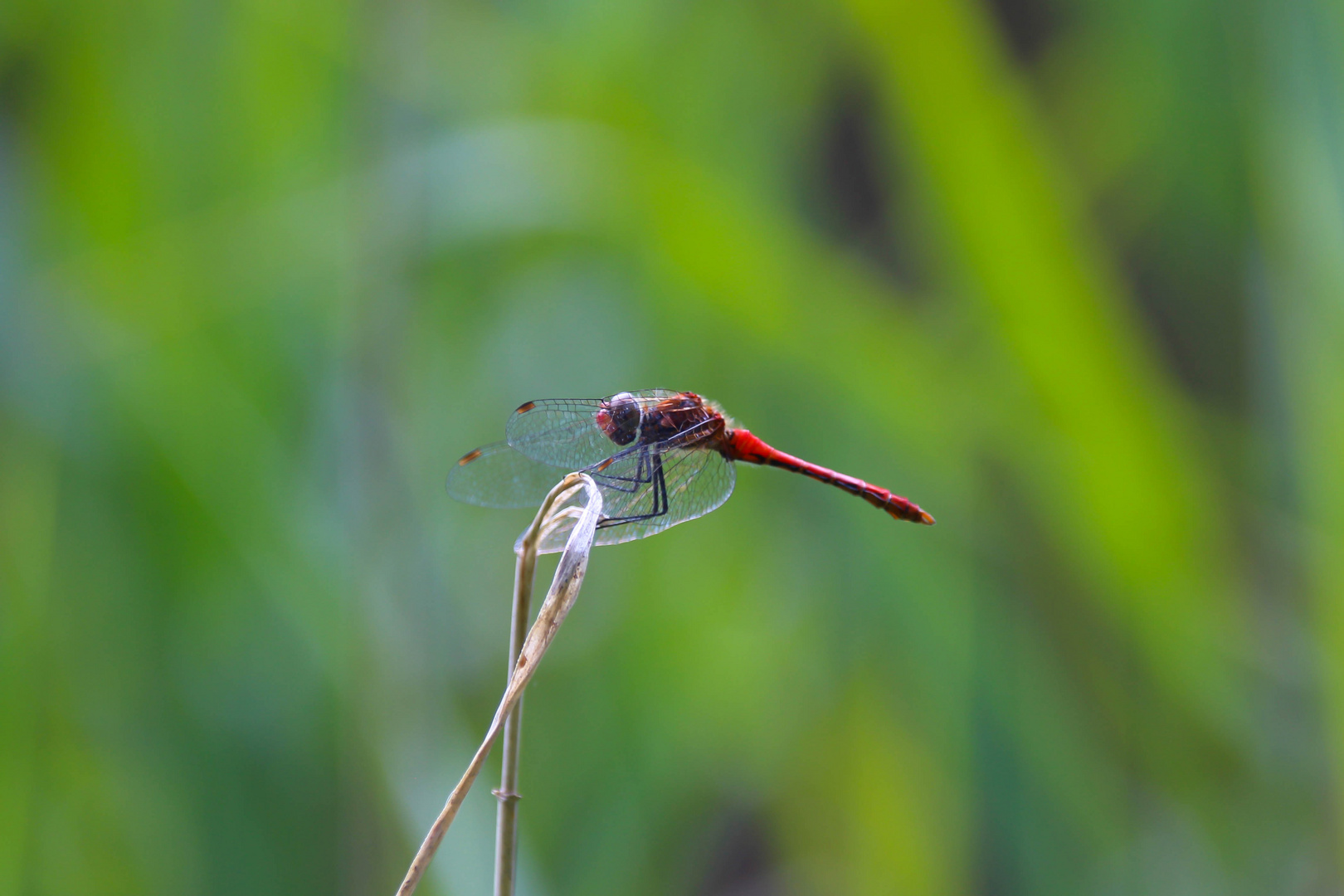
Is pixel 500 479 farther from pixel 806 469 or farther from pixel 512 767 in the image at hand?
pixel 512 767

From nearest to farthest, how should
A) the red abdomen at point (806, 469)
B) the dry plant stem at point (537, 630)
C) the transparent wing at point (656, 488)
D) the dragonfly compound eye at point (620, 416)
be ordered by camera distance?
the dry plant stem at point (537, 630) < the transparent wing at point (656, 488) < the dragonfly compound eye at point (620, 416) < the red abdomen at point (806, 469)

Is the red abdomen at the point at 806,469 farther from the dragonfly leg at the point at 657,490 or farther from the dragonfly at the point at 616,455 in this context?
→ the dragonfly leg at the point at 657,490

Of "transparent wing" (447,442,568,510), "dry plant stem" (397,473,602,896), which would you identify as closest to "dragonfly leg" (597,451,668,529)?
"transparent wing" (447,442,568,510)

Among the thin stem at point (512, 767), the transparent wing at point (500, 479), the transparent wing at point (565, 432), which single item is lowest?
the thin stem at point (512, 767)

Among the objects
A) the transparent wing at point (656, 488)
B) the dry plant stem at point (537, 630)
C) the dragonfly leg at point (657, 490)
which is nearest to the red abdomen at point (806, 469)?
the transparent wing at point (656, 488)

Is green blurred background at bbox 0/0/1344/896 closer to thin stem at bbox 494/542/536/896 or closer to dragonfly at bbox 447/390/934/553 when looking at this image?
dragonfly at bbox 447/390/934/553

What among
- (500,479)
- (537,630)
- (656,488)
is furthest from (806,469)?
(537,630)

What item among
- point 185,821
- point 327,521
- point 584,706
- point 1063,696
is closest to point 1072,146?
point 1063,696
